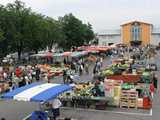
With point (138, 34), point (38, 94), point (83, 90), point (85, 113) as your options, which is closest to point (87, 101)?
point (85, 113)

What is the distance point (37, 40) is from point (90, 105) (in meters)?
36.2

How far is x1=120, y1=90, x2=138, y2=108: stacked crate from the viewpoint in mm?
22500

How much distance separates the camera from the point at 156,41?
11394 centimetres

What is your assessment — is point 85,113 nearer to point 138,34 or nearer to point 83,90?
point 83,90

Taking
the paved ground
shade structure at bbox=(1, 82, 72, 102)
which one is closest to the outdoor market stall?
shade structure at bbox=(1, 82, 72, 102)

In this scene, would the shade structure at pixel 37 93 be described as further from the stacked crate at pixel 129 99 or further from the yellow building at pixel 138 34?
the yellow building at pixel 138 34

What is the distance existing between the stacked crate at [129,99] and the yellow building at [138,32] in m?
88.9

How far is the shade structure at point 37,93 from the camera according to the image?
17125 mm

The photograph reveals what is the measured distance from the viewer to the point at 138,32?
111m

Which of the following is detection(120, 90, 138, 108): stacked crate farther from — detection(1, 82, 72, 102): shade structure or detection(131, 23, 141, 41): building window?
detection(131, 23, 141, 41): building window

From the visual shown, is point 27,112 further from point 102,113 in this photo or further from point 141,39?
point 141,39

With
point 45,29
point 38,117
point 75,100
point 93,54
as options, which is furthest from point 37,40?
point 38,117

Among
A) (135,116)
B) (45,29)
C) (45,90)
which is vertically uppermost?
(45,29)

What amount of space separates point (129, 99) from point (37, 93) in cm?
663
